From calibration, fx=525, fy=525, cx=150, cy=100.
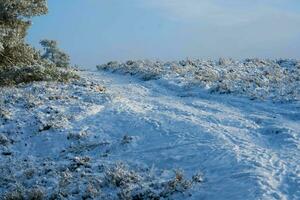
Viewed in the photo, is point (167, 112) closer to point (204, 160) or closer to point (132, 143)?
point (132, 143)

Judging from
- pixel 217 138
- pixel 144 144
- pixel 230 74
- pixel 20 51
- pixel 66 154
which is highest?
pixel 20 51

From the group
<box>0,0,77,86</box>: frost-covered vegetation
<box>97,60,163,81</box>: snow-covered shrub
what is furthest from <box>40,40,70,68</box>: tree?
<box>0,0,77,86</box>: frost-covered vegetation

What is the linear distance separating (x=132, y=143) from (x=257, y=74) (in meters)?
14.5

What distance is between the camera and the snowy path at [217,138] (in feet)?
37.2

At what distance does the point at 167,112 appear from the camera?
18.0 metres

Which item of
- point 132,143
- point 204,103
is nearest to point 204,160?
point 132,143

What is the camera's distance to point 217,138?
1448cm

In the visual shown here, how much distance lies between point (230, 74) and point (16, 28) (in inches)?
432

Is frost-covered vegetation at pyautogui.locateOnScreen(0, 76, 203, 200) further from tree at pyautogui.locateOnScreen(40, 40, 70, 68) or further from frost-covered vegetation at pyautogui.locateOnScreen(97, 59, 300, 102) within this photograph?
tree at pyautogui.locateOnScreen(40, 40, 70, 68)

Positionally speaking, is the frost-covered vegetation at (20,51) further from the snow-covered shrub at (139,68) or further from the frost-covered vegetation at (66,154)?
the snow-covered shrub at (139,68)

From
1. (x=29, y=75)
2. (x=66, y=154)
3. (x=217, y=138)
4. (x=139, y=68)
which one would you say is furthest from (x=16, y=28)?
(x=217, y=138)

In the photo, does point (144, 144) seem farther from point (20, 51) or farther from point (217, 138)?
point (20, 51)

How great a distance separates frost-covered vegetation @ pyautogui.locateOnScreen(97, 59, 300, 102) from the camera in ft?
74.2

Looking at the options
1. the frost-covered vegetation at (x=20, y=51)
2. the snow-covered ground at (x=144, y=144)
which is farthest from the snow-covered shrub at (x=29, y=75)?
the snow-covered ground at (x=144, y=144)
